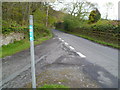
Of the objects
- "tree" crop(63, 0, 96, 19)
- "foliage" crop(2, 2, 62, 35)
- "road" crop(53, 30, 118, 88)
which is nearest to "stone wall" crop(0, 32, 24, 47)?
"foliage" crop(2, 2, 62, 35)

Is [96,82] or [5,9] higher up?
[5,9]

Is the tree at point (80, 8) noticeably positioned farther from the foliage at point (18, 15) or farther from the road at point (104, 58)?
the road at point (104, 58)

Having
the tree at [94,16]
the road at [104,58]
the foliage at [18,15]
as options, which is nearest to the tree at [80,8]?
the tree at [94,16]

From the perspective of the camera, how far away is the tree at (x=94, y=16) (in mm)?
22656

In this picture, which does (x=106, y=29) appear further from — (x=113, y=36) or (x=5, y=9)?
(x=5, y=9)

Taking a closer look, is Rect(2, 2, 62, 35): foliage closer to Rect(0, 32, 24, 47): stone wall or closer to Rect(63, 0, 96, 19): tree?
Rect(0, 32, 24, 47): stone wall

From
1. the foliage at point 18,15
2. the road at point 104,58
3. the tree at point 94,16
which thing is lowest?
the road at point 104,58

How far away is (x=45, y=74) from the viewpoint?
8.62ft

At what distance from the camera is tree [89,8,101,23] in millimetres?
22656

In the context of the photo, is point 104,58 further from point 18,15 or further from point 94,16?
point 94,16

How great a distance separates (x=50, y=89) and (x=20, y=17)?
11.2 meters

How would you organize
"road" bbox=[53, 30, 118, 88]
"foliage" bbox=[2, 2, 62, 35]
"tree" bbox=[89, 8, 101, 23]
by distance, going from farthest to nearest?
"tree" bbox=[89, 8, 101, 23] → "foliage" bbox=[2, 2, 62, 35] → "road" bbox=[53, 30, 118, 88]

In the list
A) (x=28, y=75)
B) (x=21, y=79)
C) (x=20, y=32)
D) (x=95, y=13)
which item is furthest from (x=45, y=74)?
(x=95, y=13)

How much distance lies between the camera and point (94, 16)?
22984 millimetres
